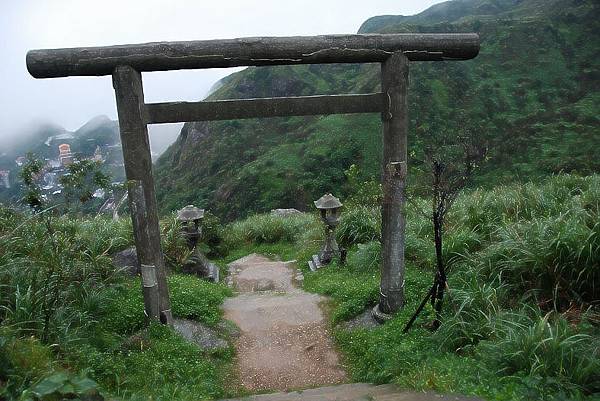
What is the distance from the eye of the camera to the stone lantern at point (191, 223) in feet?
28.2

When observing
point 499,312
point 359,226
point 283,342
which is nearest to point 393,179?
point 499,312

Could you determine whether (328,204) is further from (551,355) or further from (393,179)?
(551,355)

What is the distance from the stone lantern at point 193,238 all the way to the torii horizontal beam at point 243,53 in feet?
14.5

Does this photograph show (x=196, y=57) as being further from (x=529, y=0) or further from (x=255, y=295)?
(x=529, y=0)

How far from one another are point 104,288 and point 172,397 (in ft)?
8.49

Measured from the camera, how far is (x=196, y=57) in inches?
177

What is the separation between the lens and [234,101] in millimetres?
4762

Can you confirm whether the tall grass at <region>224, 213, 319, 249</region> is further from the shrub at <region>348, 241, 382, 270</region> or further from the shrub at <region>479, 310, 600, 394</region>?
the shrub at <region>479, 310, 600, 394</region>

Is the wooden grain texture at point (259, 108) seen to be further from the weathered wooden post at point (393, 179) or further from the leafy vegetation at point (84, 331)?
the leafy vegetation at point (84, 331)

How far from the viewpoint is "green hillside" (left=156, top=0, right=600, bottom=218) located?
37.4 meters

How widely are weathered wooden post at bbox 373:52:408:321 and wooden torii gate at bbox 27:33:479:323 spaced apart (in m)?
0.01

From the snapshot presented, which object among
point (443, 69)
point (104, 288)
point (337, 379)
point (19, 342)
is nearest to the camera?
point (19, 342)

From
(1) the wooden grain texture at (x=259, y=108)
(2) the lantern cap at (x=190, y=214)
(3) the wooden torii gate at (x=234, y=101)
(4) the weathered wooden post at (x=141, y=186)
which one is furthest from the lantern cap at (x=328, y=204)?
→ (4) the weathered wooden post at (x=141, y=186)

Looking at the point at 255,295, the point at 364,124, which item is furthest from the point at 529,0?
the point at 255,295
